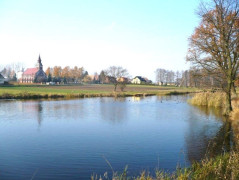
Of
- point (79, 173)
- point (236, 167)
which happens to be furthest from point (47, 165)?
point (236, 167)

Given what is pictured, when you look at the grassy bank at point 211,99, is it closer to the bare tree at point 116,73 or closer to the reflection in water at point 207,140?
the reflection in water at point 207,140

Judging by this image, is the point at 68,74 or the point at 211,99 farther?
the point at 68,74

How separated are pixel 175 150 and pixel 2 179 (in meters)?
8.00

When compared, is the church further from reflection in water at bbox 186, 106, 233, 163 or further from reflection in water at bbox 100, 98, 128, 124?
reflection in water at bbox 186, 106, 233, 163

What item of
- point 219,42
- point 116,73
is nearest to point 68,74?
point 116,73

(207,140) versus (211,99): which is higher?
(211,99)

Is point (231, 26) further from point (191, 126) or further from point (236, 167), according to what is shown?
point (236, 167)

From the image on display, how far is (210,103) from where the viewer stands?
105 ft

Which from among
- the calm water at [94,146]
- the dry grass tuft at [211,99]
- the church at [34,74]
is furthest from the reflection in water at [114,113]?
the church at [34,74]

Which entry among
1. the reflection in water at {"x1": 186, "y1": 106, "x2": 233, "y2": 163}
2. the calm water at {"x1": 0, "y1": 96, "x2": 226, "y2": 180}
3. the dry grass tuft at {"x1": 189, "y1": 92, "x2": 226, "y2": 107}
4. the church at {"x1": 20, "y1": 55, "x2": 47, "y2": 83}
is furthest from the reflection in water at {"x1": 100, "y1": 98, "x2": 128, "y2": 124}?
the church at {"x1": 20, "y1": 55, "x2": 47, "y2": 83}

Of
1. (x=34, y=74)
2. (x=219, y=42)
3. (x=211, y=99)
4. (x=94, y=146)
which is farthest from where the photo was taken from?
(x=34, y=74)

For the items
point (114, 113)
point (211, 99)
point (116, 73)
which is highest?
point (116, 73)

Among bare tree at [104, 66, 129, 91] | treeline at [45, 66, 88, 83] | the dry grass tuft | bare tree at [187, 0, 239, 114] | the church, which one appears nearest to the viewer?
bare tree at [187, 0, 239, 114]

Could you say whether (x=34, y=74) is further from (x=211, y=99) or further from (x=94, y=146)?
(x=94, y=146)
